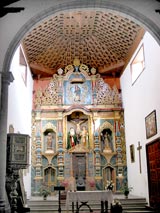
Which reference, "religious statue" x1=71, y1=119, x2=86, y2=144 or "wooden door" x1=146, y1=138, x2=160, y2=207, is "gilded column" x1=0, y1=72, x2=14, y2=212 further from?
"religious statue" x1=71, y1=119, x2=86, y2=144

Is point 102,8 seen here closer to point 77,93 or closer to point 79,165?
point 77,93

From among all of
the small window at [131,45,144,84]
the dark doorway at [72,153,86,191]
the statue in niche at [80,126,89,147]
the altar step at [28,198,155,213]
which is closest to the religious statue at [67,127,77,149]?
the statue in niche at [80,126,89,147]

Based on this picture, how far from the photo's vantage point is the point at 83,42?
14539 mm

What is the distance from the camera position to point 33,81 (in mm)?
16125

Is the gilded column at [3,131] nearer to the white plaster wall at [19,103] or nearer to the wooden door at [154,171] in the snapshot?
the white plaster wall at [19,103]

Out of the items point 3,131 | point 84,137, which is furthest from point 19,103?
point 3,131

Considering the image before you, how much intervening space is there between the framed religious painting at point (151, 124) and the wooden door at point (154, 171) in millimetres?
337

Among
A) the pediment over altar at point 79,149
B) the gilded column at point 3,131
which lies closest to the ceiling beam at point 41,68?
the pediment over altar at point 79,149

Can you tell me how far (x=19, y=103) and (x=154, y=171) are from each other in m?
5.33

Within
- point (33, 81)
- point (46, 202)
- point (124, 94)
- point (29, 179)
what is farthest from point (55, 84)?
point (46, 202)

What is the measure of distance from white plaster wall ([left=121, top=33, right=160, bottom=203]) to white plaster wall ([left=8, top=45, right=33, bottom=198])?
175 inches

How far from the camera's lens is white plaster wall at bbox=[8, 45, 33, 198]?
10.5 m

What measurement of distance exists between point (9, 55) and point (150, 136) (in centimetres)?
562

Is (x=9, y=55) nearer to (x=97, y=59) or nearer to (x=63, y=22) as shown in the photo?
(x=63, y=22)
